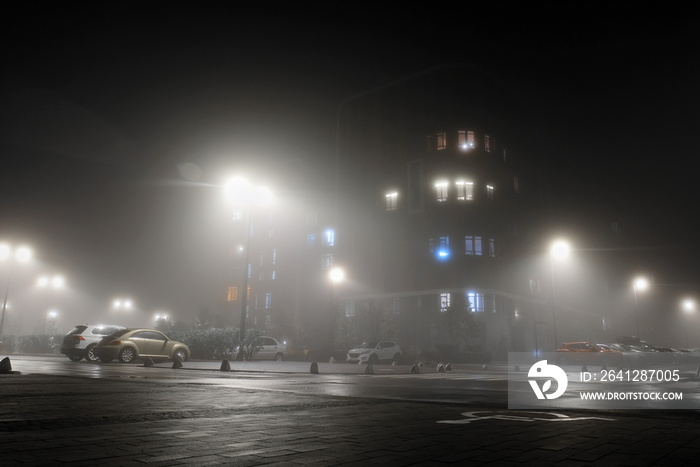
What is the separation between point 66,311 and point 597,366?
241 feet

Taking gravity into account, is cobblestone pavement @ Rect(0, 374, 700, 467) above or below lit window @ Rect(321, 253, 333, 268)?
below

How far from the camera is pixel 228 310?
3533 inches

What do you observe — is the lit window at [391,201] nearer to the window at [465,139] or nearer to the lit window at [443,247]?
the lit window at [443,247]

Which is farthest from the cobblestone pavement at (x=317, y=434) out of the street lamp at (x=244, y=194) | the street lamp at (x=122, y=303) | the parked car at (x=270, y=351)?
the street lamp at (x=122, y=303)

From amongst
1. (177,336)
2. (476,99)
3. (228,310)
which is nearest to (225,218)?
(228,310)

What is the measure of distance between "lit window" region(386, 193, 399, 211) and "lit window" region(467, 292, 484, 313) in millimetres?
14387

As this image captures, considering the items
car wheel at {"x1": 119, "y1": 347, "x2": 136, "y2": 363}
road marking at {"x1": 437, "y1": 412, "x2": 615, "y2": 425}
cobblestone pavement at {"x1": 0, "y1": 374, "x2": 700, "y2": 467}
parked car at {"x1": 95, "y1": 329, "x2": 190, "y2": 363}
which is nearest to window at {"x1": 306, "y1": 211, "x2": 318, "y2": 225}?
parked car at {"x1": 95, "y1": 329, "x2": 190, "y2": 363}

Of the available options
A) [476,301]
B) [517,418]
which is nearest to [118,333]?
[517,418]

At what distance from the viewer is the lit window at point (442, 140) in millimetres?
58094

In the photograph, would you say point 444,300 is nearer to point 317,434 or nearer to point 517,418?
point 517,418

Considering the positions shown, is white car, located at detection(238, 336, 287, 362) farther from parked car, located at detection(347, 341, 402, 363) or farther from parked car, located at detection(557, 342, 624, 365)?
parked car, located at detection(557, 342, 624, 365)

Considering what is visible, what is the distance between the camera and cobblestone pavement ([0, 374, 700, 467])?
3779 millimetres

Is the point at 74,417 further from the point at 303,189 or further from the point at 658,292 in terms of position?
the point at 658,292

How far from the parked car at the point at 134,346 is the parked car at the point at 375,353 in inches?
586
